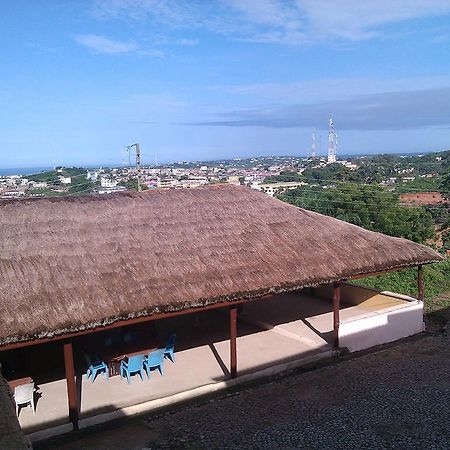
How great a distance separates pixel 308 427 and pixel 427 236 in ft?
77.4

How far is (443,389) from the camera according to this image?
899cm

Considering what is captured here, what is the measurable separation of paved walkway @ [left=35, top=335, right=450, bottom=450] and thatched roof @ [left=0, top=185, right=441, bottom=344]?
5.53 ft

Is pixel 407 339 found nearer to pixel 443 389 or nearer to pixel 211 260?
pixel 443 389

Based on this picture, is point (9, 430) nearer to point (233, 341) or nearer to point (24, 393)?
point (24, 393)

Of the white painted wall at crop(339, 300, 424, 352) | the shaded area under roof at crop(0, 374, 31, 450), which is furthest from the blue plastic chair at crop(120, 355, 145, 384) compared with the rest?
the shaded area under roof at crop(0, 374, 31, 450)

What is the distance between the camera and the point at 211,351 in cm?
1100

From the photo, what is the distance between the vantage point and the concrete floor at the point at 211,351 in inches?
339

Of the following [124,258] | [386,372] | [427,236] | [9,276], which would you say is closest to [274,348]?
[386,372]

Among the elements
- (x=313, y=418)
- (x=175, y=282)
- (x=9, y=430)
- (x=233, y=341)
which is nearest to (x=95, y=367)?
(x=175, y=282)

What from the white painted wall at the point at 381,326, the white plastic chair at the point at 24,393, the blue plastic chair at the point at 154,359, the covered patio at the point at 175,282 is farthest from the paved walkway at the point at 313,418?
the blue plastic chair at the point at 154,359

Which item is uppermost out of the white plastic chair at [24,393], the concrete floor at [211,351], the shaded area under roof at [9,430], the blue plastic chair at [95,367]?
the shaded area under roof at [9,430]

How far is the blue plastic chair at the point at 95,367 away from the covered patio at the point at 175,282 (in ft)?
0.51

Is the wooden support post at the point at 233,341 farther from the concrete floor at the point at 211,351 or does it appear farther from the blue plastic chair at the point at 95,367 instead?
the blue plastic chair at the point at 95,367

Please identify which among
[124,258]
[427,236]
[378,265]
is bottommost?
[427,236]
